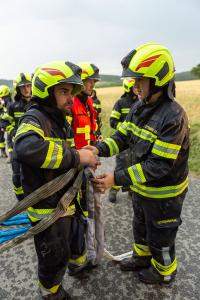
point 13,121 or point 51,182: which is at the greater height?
point 51,182

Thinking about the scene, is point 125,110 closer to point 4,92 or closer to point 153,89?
point 153,89

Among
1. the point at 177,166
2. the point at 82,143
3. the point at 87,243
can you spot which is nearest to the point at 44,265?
the point at 87,243

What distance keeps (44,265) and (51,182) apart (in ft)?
2.81

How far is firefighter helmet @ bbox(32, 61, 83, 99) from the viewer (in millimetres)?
2184

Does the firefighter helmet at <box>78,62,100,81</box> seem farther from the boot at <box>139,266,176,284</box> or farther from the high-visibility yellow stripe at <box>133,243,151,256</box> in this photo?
the boot at <box>139,266,176,284</box>

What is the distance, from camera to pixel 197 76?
65812 mm

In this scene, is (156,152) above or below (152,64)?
below

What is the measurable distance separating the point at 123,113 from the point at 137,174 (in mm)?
3018

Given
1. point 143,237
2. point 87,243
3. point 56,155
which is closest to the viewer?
point 56,155

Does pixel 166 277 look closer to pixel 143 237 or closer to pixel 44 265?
pixel 143 237

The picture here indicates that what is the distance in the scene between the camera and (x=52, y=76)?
218 centimetres

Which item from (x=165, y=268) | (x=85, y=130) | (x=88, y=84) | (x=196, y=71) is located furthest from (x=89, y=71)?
(x=196, y=71)

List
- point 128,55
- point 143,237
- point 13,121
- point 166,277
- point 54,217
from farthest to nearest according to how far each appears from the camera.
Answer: point 13,121
point 143,237
point 166,277
point 128,55
point 54,217

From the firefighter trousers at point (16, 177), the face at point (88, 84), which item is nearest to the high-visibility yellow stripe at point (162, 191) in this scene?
the face at point (88, 84)
